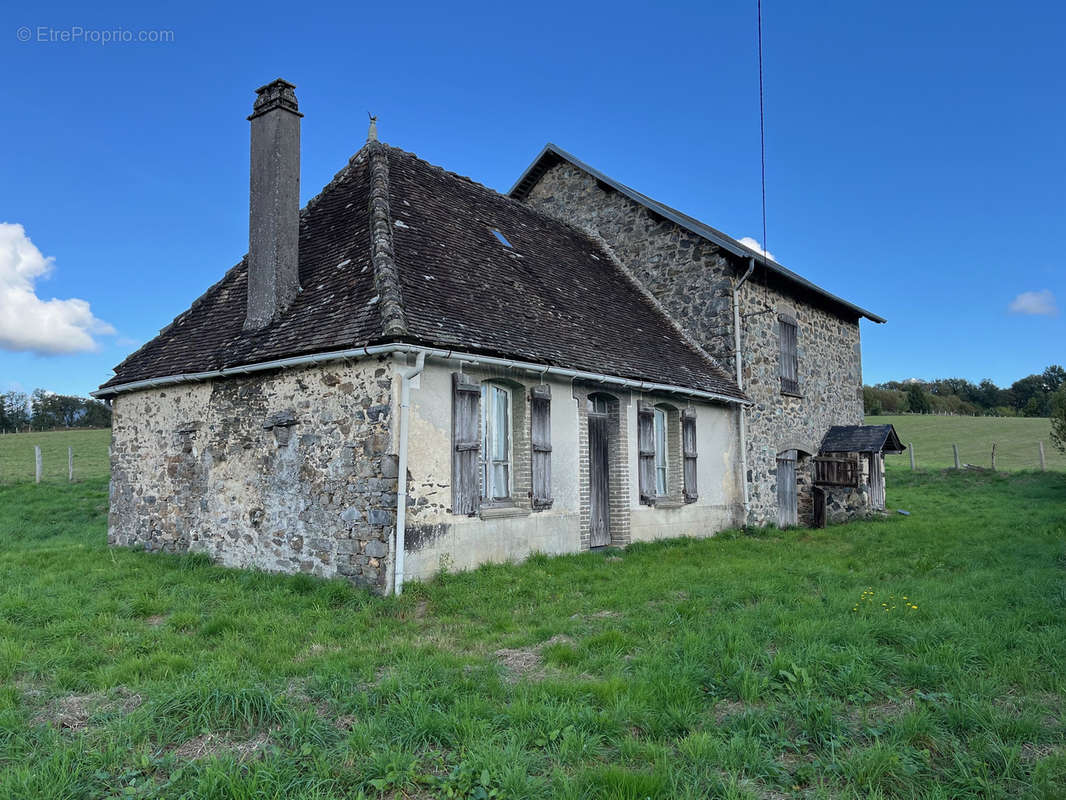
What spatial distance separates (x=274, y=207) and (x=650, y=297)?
8794 millimetres

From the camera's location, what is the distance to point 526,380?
9922 millimetres

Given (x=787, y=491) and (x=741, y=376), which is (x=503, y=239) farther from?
(x=787, y=491)

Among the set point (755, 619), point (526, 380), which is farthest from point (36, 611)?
point (755, 619)

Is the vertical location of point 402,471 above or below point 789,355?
below

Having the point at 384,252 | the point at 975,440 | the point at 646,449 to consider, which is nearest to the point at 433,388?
the point at 384,252

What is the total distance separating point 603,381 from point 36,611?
7.74 meters

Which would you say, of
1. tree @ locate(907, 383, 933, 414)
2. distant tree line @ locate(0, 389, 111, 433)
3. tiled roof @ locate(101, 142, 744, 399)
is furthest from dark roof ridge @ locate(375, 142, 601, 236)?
tree @ locate(907, 383, 933, 414)

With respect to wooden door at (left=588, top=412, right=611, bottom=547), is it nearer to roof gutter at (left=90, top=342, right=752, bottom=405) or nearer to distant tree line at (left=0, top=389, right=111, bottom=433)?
roof gutter at (left=90, top=342, right=752, bottom=405)

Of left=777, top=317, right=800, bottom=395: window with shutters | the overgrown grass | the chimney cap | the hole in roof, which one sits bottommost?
the overgrown grass

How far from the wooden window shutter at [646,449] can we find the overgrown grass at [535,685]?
3.45m

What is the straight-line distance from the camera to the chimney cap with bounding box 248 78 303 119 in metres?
10.2

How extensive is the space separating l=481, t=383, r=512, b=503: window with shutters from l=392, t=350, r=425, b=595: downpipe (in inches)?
65.9

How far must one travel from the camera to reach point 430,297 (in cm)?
921

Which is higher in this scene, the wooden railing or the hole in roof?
the hole in roof
